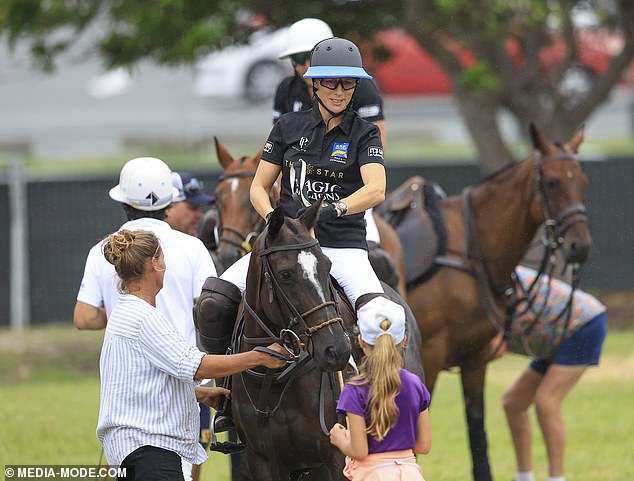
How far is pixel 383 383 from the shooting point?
4.97 metres

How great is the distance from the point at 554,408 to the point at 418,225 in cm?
175

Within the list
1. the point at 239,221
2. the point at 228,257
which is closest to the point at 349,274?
the point at 228,257

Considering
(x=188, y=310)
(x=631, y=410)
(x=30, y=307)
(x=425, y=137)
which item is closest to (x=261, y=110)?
(x=425, y=137)

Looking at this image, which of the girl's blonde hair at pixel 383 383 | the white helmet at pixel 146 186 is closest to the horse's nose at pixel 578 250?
the white helmet at pixel 146 186

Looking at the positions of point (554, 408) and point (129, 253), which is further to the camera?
point (554, 408)

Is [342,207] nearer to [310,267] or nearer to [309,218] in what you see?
[309,218]

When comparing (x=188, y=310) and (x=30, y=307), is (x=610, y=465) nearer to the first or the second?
(x=188, y=310)

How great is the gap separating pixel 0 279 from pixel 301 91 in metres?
10.9

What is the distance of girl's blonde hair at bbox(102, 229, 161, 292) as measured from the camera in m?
5.23

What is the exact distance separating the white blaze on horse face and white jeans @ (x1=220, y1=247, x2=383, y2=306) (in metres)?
0.75

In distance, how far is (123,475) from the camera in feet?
17.1

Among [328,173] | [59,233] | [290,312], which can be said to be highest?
[59,233]

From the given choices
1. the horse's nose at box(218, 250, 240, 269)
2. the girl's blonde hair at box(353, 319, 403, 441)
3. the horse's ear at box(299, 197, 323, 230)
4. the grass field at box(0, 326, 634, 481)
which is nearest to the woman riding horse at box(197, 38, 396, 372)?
the horse's ear at box(299, 197, 323, 230)

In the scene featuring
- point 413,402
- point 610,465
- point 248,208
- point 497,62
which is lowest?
point 610,465
